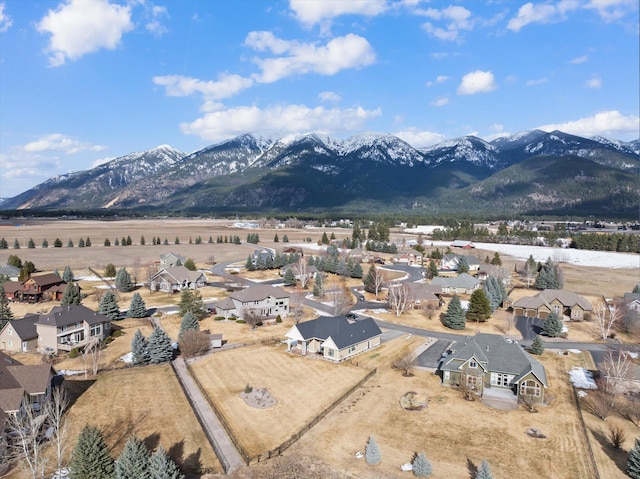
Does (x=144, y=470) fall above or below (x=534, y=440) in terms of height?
above

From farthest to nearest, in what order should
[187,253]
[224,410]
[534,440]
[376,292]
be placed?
1. [187,253]
2. [376,292]
3. [224,410]
4. [534,440]

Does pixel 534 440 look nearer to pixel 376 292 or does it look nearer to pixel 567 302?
pixel 567 302

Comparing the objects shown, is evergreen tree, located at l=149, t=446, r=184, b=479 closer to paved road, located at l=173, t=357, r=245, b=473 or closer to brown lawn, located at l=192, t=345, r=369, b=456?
paved road, located at l=173, t=357, r=245, b=473

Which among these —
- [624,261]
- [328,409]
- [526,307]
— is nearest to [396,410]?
[328,409]

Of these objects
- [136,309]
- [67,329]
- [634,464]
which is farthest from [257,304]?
[634,464]

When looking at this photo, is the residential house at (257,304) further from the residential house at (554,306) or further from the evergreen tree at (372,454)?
the residential house at (554,306)

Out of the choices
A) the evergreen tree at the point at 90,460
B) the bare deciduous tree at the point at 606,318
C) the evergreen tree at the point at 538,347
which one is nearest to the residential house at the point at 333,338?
the evergreen tree at the point at 538,347

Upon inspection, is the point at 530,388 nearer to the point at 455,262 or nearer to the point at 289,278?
the point at 289,278
